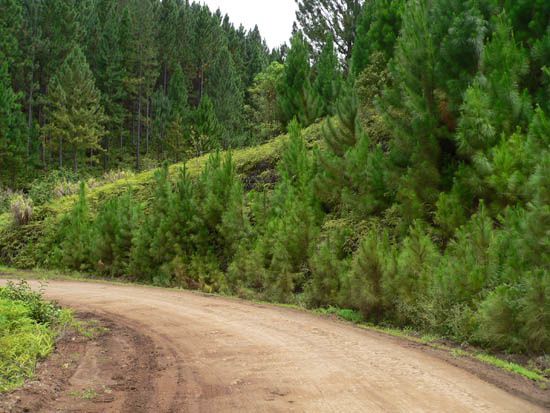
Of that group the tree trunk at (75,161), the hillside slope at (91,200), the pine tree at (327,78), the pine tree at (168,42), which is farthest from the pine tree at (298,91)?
the pine tree at (168,42)

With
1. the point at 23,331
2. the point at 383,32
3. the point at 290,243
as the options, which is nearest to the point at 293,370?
the point at 23,331

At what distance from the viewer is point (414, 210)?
38.7 feet

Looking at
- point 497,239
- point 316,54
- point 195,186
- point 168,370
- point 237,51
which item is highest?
point 237,51

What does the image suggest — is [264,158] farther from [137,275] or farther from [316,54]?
[316,54]

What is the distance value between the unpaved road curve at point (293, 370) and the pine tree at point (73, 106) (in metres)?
41.7

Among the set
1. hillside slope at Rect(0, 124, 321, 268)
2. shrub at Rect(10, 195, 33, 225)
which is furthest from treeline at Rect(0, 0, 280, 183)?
shrub at Rect(10, 195, 33, 225)

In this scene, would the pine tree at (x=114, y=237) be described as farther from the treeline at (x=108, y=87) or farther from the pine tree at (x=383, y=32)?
the treeline at (x=108, y=87)

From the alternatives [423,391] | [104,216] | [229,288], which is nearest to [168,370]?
[423,391]

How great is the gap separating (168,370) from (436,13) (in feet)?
34.6

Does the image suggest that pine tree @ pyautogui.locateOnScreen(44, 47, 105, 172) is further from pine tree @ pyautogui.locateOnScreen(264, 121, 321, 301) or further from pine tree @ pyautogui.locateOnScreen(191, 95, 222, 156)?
pine tree @ pyautogui.locateOnScreen(264, 121, 321, 301)

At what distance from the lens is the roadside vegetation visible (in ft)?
19.4

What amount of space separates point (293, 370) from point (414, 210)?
6.50 metres

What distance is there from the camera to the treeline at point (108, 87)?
4531 centimetres

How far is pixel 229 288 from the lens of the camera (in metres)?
14.7
